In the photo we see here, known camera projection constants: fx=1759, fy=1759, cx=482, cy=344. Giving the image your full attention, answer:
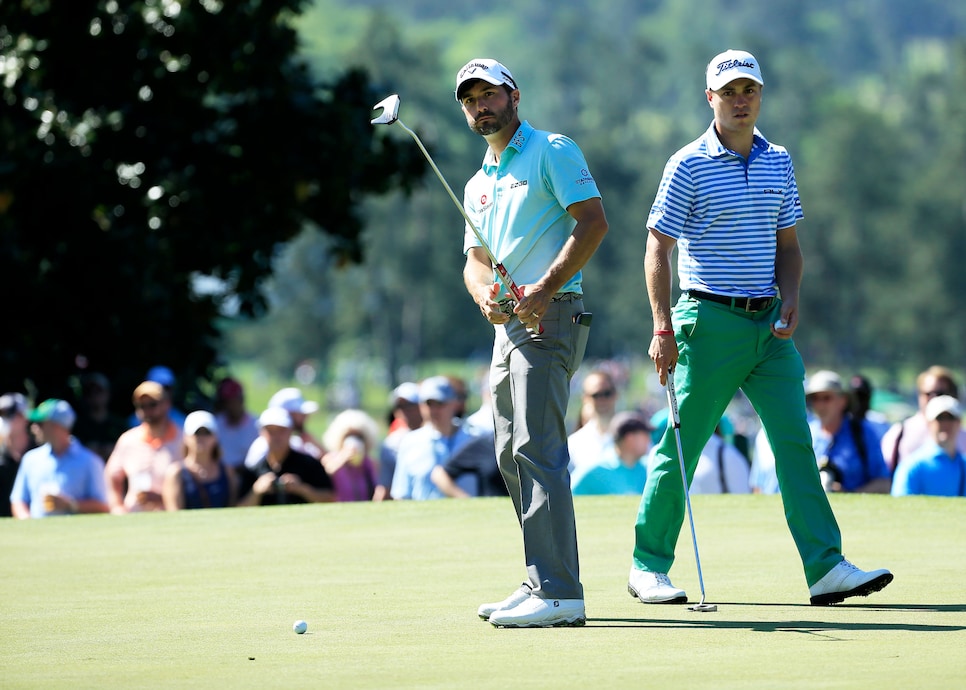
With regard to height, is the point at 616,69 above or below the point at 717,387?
above

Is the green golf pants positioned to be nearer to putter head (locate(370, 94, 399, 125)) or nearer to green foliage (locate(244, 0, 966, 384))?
putter head (locate(370, 94, 399, 125))

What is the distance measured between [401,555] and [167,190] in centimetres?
1056

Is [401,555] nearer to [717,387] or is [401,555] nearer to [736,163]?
[717,387]

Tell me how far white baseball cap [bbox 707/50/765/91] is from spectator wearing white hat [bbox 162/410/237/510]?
5.94 metres

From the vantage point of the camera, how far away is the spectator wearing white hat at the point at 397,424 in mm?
13094

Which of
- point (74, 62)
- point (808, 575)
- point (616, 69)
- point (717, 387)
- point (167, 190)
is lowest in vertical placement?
point (808, 575)

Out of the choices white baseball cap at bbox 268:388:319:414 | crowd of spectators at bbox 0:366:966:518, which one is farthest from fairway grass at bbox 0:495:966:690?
white baseball cap at bbox 268:388:319:414

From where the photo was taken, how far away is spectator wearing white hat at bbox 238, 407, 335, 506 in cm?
1177

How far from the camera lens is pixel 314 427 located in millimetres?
95062

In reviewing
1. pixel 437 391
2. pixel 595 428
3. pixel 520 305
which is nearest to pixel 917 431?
pixel 595 428

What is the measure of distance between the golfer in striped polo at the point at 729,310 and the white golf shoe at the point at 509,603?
654mm

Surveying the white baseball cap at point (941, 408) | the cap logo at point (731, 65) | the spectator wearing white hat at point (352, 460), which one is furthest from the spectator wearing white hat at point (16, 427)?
the cap logo at point (731, 65)

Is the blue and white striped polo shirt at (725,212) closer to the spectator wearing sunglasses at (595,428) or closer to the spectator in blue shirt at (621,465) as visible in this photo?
the spectator in blue shirt at (621,465)

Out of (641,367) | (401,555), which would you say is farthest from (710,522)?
(641,367)
